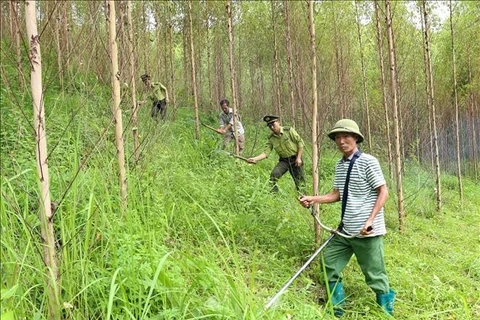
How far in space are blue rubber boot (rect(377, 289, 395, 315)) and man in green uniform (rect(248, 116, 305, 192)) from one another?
2.35 meters

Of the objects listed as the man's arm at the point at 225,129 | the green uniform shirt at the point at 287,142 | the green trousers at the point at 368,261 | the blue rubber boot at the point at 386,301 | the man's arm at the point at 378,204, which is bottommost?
the blue rubber boot at the point at 386,301

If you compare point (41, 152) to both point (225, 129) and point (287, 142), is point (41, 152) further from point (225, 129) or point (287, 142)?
point (225, 129)

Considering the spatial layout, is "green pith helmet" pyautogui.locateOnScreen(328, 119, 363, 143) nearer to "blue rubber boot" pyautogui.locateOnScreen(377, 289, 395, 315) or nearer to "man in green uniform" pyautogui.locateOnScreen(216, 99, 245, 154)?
"blue rubber boot" pyautogui.locateOnScreen(377, 289, 395, 315)

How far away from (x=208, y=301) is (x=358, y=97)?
614 inches

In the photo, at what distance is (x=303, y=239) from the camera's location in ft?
12.8

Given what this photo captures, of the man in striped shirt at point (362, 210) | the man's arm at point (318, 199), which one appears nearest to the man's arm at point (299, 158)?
the man's arm at point (318, 199)

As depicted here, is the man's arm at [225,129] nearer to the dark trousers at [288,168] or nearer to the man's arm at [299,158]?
the dark trousers at [288,168]

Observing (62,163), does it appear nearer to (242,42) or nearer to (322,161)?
(322,161)

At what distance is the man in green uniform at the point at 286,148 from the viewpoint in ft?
17.3

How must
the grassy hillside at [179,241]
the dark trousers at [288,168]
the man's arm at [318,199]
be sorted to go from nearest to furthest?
1. the grassy hillside at [179,241]
2. the man's arm at [318,199]
3. the dark trousers at [288,168]

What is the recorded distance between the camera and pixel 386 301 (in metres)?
2.92

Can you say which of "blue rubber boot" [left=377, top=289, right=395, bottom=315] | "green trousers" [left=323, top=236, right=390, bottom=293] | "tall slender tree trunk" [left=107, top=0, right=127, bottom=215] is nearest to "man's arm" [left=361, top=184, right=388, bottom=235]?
"green trousers" [left=323, top=236, right=390, bottom=293]

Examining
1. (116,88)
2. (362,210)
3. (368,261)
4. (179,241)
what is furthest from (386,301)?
(116,88)

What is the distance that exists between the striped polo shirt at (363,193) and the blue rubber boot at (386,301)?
0.47 metres
